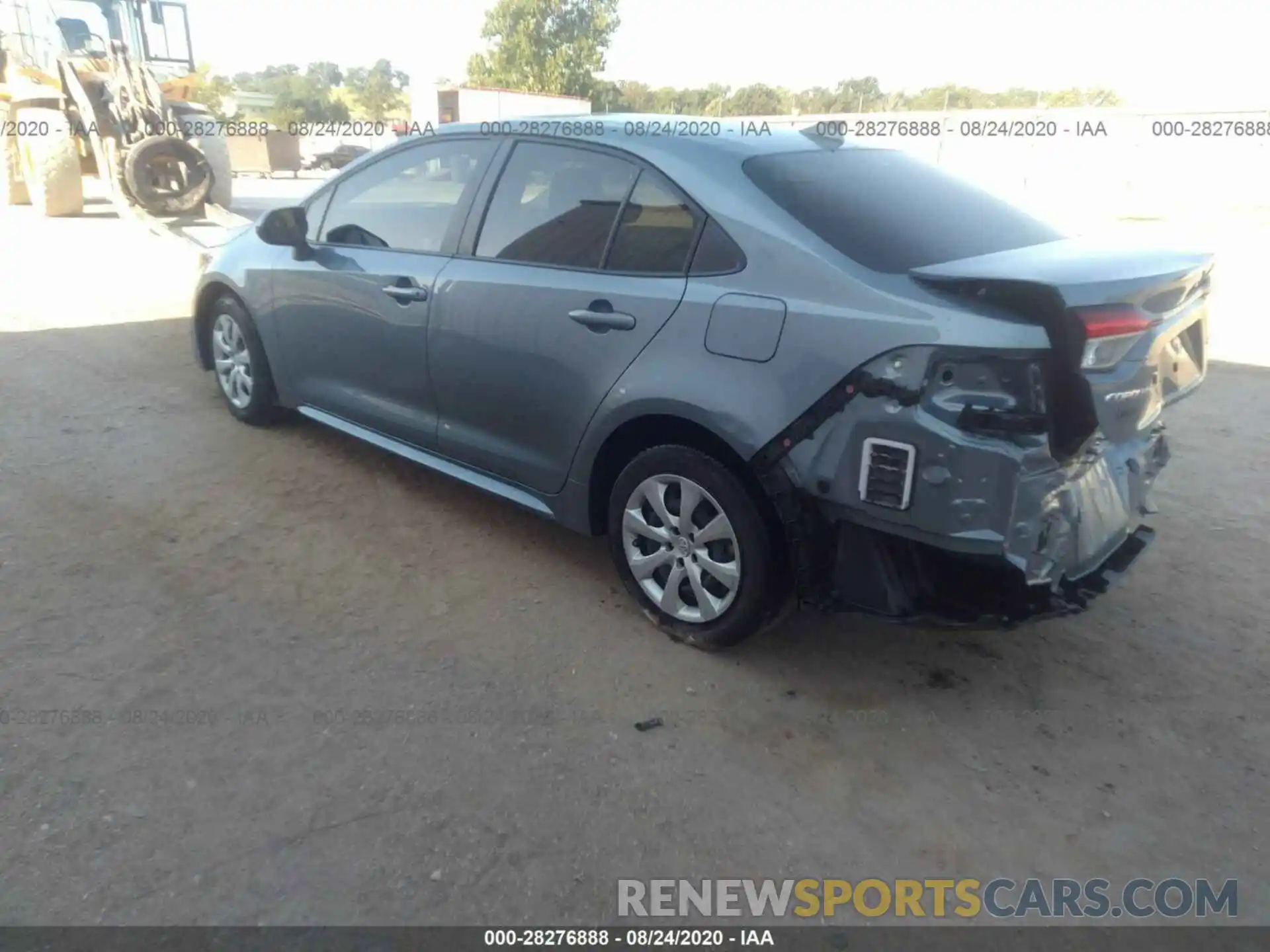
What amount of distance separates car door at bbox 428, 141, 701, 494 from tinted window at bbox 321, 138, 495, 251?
0.23m

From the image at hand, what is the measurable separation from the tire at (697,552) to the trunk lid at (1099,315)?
2.84 feet

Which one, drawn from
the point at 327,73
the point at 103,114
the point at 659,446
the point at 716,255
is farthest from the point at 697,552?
the point at 327,73

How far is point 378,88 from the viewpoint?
7281 centimetres

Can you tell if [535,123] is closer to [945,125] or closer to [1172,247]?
[1172,247]

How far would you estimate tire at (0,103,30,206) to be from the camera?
13.9 meters

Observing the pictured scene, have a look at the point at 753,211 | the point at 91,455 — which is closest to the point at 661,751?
the point at 753,211

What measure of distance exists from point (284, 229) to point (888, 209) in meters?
2.78

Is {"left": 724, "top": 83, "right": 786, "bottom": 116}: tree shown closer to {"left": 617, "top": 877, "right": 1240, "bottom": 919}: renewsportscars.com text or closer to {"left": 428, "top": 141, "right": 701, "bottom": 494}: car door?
{"left": 428, "top": 141, "right": 701, "bottom": 494}: car door

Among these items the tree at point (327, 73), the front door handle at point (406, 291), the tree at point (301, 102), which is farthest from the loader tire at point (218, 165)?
the tree at point (327, 73)

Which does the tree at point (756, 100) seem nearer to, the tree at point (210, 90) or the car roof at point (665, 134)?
the tree at point (210, 90)

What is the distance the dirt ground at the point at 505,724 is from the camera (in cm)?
222

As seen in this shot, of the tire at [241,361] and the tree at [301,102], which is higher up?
the tree at [301,102]

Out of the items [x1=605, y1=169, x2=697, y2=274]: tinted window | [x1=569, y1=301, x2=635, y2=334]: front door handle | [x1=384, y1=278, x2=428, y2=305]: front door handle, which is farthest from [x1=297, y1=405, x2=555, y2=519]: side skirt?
[x1=605, y1=169, x2=697, y2=274]: tinted window

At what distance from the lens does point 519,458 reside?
3453mm
